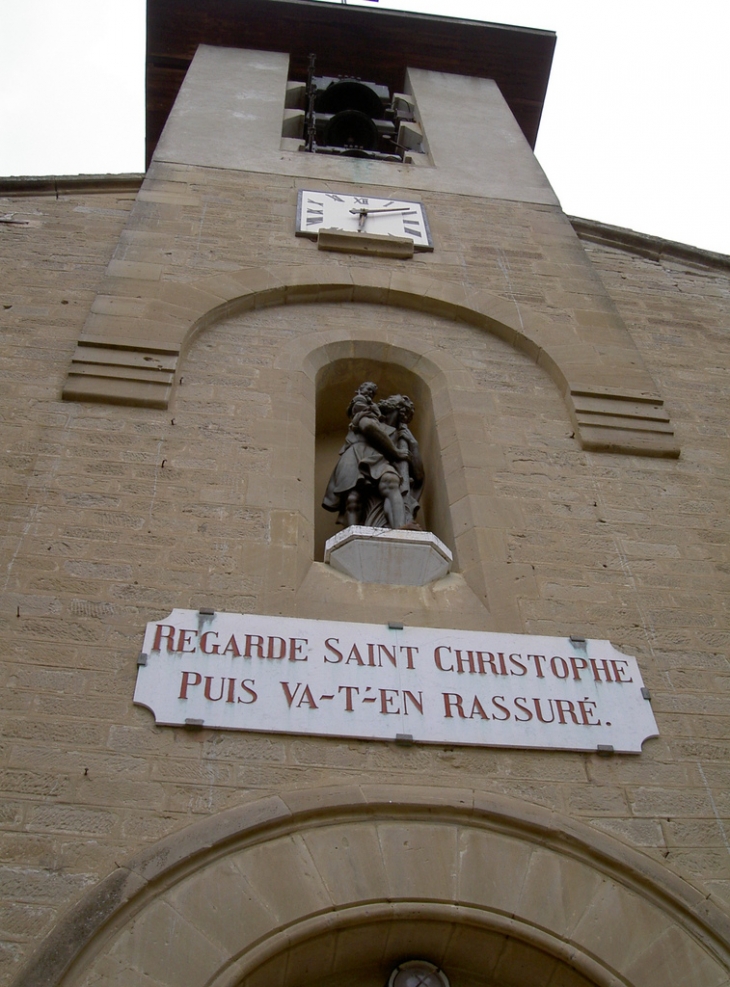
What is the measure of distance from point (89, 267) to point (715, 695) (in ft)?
16.2

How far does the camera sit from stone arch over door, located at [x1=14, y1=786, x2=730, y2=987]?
11.5ft

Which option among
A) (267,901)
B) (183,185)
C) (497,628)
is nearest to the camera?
(267,901)

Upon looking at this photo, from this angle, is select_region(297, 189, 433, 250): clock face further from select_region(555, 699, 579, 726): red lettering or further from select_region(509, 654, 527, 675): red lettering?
select_region(555, 699, 579, 726): red lettering

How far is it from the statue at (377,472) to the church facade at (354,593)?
0.03 metres

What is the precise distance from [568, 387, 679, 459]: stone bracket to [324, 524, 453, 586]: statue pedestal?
4.61 feet

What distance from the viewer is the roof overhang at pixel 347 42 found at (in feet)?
40.8

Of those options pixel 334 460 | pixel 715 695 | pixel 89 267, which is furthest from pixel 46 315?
pixel 715 695

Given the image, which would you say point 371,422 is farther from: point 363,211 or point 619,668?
point 363,211

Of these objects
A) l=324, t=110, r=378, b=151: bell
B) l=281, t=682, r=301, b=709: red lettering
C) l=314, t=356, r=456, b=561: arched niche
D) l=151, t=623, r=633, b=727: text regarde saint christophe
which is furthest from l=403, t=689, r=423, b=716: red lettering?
l=324, t=110, r=378, b=151: bell

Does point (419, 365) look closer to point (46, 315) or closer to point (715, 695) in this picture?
point (46, 315)

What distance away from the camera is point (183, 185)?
8430mm

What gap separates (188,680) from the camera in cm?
430

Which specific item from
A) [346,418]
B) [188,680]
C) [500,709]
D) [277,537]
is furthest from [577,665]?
[346,418]

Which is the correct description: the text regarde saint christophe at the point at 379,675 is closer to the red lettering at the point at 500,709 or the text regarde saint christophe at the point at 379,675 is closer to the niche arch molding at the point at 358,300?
the red lettering at the point at 500,709
